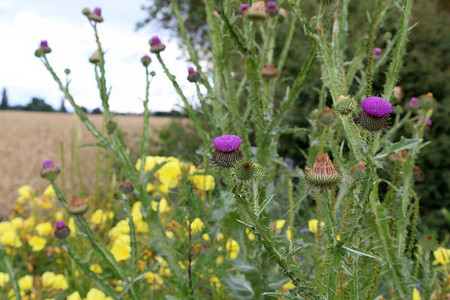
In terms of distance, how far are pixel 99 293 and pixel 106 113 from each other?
716 millimetres

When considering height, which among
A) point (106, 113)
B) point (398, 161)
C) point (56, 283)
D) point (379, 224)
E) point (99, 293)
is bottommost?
point (56, 283)

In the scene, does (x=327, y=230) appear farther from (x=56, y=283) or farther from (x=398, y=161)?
(x=56, y=283)

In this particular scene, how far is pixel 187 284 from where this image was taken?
1.30 m

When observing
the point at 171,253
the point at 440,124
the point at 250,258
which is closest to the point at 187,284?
the point at 171,253

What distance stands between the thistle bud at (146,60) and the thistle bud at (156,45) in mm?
170

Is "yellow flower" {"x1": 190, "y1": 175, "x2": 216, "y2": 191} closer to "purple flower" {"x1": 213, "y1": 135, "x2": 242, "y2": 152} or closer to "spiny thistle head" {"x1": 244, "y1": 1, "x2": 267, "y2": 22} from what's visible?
"spiny thistle head" {"x1": 244, "y1": 1, "x2": 267, "y2": 22}

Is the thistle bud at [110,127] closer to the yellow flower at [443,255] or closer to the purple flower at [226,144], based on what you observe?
the purple flower at [226,144]

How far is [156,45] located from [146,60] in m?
0.20

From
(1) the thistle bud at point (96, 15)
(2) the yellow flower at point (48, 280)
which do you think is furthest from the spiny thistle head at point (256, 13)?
(2) the yellow flower at point (48, 280)

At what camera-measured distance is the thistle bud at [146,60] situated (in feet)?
4.96

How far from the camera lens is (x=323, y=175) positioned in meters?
0.71

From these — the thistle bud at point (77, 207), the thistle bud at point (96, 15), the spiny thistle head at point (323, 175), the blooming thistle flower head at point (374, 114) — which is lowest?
the thistle bud at point (77, 207)

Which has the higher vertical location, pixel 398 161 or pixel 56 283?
pixel 398 161

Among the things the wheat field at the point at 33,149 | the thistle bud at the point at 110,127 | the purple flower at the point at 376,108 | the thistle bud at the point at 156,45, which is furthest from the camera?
the wheat field at the point at 33,149
